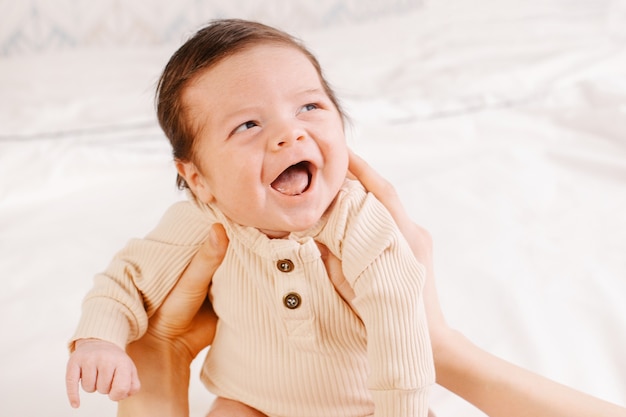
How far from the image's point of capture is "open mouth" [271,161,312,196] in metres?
0.94

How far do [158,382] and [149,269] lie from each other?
0.47 feet

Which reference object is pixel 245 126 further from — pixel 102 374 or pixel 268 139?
pixel 102 374

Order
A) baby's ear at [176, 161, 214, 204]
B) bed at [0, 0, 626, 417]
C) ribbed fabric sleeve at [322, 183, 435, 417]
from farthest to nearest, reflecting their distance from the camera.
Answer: bed at [0, 0, 626, 417]
baby's ear at [176, 161, 214, 204]
ribbed fabric sleeve at [322, 183, 435, 417]

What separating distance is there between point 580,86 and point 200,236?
1.29 meters

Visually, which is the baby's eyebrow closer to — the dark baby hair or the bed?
the dark baby hair

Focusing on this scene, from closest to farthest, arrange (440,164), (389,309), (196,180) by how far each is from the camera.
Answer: (389,309) < (196,180) < (440,164)

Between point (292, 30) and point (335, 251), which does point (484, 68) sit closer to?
point (292, 30)

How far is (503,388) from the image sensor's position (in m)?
1.03

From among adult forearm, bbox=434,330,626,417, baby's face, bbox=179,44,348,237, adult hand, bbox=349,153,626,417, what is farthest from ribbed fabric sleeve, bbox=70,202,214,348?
adult forearm, bbox=434,330,626,417

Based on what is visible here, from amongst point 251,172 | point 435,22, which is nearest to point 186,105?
point 251,172

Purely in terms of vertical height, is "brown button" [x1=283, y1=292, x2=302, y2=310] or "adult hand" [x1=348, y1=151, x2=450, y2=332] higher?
"adult hand" [x1=348, y1=151, x2=450, y2=332]

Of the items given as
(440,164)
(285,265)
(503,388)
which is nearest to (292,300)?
(285,265)

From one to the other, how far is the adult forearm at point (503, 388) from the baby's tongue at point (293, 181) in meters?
0.31

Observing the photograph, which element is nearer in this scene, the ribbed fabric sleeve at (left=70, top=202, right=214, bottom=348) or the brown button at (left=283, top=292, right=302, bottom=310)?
the brown button at (left=283, top=292, right=302, bottom=310)
